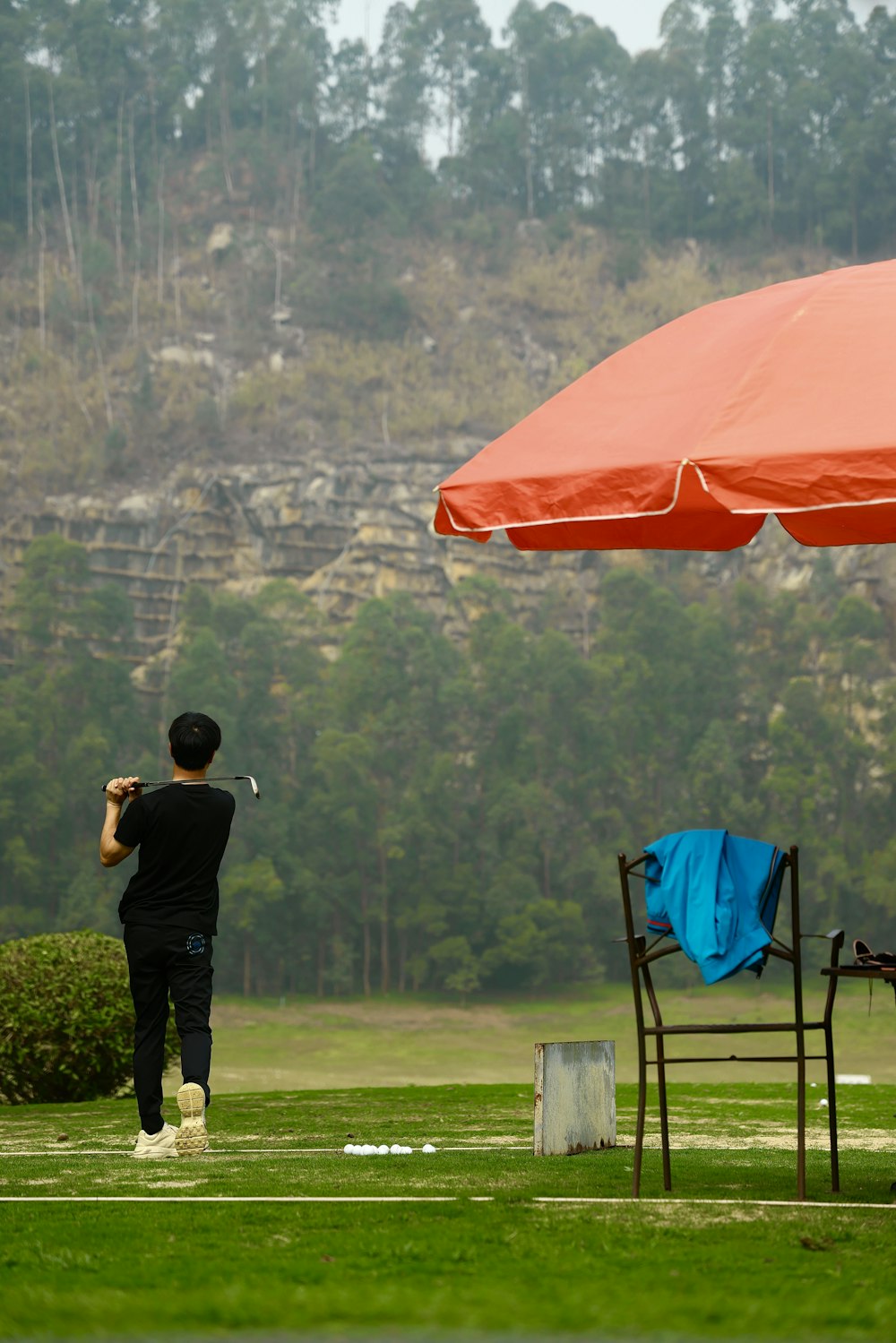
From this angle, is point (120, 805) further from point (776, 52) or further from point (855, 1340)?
point (776, 52)

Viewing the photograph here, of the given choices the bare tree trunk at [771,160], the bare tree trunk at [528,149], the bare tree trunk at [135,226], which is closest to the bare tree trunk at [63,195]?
the bare tree trunk at [135,226]

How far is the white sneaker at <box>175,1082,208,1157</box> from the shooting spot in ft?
15.9

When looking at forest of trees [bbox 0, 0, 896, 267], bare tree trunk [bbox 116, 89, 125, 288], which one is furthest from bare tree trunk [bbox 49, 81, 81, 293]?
bare tree trunk [bbox 116, 89, 125, 288]

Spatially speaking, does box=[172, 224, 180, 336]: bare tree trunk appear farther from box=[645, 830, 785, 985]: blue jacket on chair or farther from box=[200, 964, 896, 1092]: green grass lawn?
box=[645, 830, 785, 985]: blue jacket on chair

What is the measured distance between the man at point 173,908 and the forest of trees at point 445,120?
59162 millimetres

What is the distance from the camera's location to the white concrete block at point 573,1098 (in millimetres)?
5379

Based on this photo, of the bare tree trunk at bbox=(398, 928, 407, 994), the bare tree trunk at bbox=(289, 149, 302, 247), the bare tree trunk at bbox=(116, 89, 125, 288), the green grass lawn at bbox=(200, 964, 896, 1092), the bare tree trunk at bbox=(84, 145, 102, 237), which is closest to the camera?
the green grass lawn at bbox=(200, 964, 896, 1092)

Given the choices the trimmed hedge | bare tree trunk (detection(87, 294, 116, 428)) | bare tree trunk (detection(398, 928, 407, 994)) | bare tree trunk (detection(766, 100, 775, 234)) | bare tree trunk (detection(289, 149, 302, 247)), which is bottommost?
bare tree trunk (detection(398, 928, 407, 994))

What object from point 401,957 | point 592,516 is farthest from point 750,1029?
point 401,957

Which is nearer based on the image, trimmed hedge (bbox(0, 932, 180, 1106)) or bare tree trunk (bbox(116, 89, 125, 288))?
trimmed hedge (bbox(0, 932, 180, 1106))

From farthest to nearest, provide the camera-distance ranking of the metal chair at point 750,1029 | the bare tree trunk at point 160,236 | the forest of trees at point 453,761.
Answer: the bare tree trunk at point 160,236 → the forest of trees at point 453,761 → the metal chair at point 750,1029

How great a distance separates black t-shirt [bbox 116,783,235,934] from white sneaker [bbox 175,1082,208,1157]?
471 millimetres

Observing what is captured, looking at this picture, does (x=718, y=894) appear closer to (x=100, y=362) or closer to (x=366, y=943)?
(x=366, y=943)

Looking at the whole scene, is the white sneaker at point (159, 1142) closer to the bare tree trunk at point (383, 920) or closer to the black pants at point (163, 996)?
the black pants at point (163, 996)
